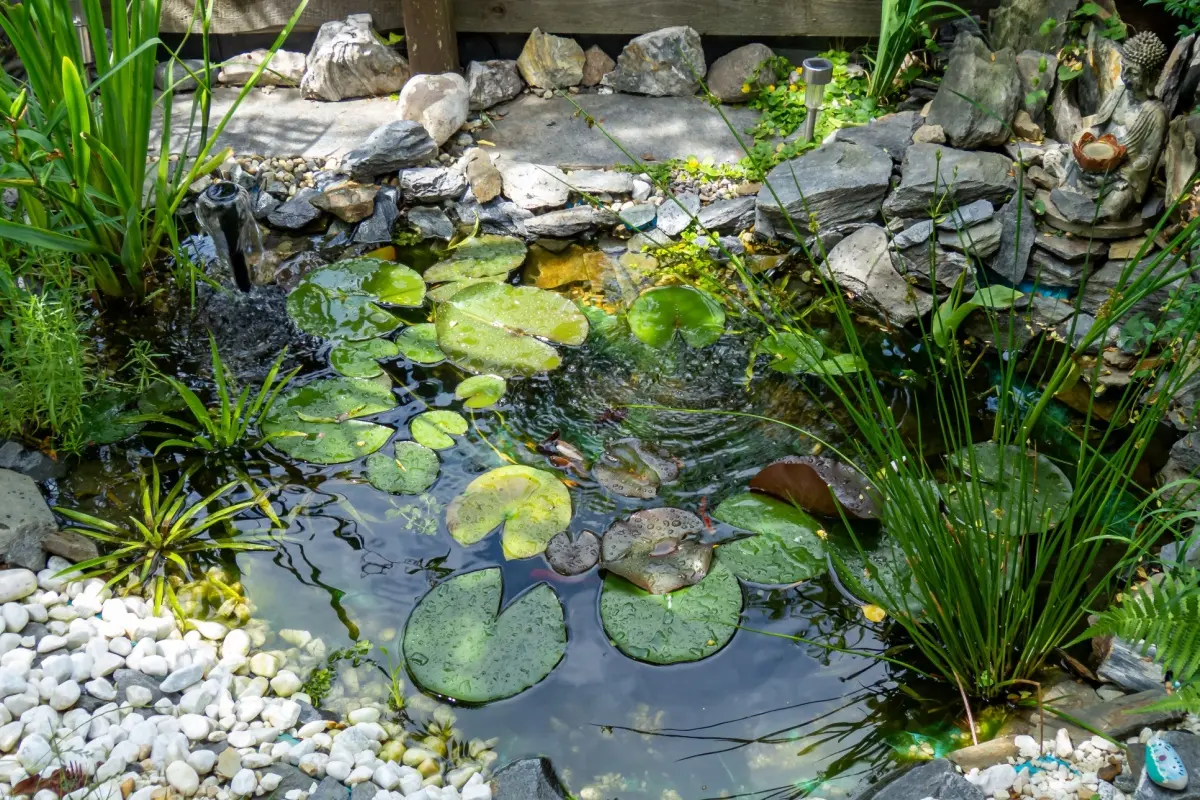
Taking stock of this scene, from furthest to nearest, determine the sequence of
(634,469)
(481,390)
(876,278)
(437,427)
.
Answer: (876,278) → (481,390) → (437,427) → (634,469)

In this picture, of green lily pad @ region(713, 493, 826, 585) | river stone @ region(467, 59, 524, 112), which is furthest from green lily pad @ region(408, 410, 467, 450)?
river stone @ region(467, 59, 524, 112)

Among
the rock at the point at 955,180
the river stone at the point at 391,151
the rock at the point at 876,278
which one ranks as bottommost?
the rock at the point at 876,278

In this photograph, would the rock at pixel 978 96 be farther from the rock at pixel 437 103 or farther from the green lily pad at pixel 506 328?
the rock at pixel 437 103

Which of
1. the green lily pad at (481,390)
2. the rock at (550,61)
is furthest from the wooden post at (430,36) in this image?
the green lily pad at (481,390)

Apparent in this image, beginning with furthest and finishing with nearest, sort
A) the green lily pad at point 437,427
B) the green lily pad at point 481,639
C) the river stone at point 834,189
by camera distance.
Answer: the river stone at point 834,189 < the green lily pad at point 437,427 < the green lily pad at point 481,639

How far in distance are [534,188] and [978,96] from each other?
5.47 ft

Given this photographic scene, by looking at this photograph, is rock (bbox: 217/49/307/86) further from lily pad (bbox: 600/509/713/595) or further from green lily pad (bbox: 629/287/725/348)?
lily pad (bbox: 600/509/713/595)

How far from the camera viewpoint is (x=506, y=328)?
3.25 metres

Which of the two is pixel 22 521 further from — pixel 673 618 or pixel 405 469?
pixel 673 618

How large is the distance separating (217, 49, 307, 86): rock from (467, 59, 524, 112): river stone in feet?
2.71

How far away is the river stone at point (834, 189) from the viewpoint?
346 cm

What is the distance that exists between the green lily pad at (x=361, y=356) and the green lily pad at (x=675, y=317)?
81 cm

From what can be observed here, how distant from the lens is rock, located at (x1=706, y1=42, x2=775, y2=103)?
432cm

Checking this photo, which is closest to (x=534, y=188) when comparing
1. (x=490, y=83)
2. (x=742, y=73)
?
(x=490, y=83)
